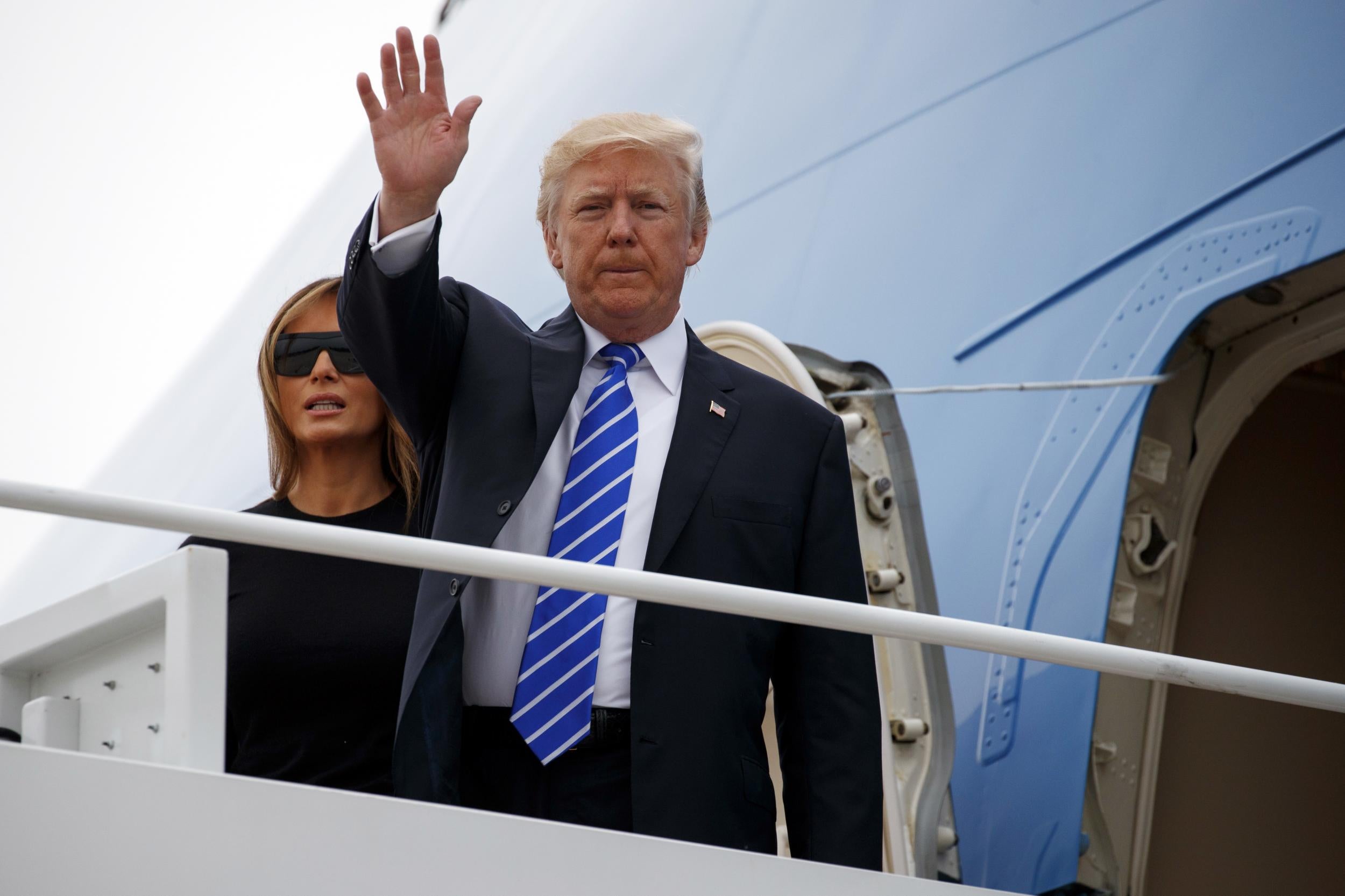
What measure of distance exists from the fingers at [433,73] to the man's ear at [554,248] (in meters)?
0.36

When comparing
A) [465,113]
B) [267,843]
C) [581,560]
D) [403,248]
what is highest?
[465,113]

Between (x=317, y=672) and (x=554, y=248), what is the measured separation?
0.95m

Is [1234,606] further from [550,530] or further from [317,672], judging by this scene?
[317,672]

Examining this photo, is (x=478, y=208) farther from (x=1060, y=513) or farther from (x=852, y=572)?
(x=852, y=572)

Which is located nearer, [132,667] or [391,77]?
[132,667]

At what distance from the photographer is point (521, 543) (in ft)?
7.84

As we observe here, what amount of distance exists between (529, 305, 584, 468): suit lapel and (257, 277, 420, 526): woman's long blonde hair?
1.92ft

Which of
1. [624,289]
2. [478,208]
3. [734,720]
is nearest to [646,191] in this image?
[624,289]

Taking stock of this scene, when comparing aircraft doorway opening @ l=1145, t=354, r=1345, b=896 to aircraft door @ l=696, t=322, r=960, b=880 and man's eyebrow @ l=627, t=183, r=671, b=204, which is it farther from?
man's eyebrow @ l=627, t=183, r=671, b=204

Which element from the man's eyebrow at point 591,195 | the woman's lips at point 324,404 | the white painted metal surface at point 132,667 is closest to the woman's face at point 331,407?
the woman's lips at point 324,404

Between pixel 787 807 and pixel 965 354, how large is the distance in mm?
1774

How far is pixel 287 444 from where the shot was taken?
3.09 metres

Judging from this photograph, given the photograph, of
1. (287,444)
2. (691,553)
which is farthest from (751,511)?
(287,444)

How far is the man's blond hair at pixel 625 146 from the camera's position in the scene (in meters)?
2.51
